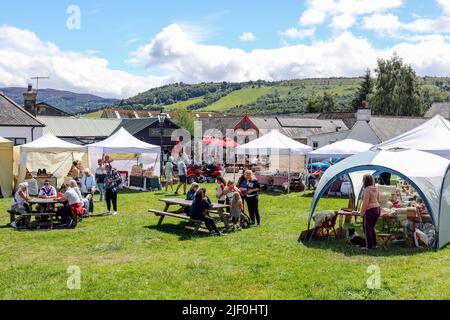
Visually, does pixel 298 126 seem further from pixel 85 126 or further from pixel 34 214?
pixel 34 214

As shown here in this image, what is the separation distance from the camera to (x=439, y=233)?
33.5ft

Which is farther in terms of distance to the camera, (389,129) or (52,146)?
(389,129)

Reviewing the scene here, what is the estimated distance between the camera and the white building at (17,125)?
3347cm

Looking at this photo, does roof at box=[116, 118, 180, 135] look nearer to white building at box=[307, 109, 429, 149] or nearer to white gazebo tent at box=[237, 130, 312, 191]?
white building at box=[307, 109, 429, 149]

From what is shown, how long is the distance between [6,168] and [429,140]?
15607 millimetres

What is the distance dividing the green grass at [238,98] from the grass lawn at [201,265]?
132m

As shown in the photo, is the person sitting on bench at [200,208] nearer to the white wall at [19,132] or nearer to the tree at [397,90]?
the white wall at [19,132]

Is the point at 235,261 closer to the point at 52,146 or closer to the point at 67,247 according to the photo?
the point at 67,247

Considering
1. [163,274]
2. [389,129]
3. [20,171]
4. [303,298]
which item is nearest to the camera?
[303,298]

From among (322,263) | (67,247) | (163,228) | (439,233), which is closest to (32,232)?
(67,247)

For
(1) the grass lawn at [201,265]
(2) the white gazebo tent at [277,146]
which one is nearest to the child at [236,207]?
(1) the grass lawn at [201,265]

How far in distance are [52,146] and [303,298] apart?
52.2ft

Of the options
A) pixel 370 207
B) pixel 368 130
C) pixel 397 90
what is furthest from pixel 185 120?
pixel 370 207

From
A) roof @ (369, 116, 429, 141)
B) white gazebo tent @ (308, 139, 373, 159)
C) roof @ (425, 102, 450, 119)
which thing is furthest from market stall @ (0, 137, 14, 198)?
roof @ (425, 102, 450, 119)
